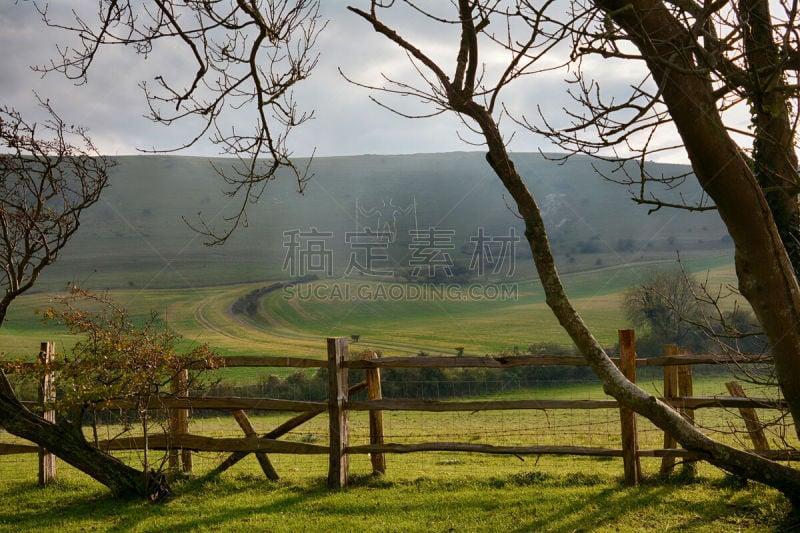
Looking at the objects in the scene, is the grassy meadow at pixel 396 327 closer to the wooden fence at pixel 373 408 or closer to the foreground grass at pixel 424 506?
the foreground grass at pixel 424 506

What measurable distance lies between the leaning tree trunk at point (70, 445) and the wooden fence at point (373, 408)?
0.46m

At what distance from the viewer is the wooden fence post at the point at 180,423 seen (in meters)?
7.68

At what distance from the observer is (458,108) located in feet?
13.5

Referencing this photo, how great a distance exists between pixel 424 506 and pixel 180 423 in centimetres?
344

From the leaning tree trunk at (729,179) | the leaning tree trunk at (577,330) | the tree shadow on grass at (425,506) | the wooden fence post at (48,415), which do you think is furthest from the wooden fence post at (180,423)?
the leaning tree trunk at (729,179)

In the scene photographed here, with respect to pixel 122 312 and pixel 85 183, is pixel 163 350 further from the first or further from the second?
pixel 85 183

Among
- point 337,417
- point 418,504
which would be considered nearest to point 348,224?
point 337,417

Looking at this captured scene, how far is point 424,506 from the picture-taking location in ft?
21.7

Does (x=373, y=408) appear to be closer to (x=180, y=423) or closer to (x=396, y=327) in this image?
(x=180, y=423)

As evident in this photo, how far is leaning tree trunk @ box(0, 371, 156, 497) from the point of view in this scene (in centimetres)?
697

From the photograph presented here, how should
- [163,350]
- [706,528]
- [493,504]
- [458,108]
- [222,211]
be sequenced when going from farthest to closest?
1. [222,211]
2. [163,350]
3. [493,504]
4. [706,528]
5. [458,108]

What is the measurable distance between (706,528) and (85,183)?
770cm

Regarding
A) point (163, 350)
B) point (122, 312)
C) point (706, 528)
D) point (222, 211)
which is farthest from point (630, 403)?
point (222, 211)

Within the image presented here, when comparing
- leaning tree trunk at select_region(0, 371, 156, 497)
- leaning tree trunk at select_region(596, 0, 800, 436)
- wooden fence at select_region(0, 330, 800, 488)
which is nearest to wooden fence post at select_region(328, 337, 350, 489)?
wooden fence at select_region(0, 330, 800, 488)
